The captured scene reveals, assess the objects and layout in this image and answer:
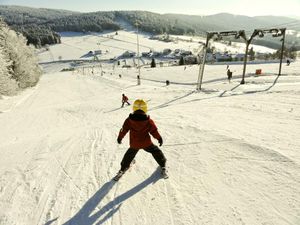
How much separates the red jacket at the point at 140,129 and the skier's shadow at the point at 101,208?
33.2 inches

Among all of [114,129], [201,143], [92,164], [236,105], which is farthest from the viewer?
[236,105]

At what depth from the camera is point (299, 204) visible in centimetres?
393

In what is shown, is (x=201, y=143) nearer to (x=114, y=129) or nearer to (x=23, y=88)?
(x=114, y=129)

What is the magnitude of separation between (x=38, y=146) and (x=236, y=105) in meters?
8.53

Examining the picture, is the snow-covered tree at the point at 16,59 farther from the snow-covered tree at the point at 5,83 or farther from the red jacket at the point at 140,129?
the red jacket at the point at 140,129

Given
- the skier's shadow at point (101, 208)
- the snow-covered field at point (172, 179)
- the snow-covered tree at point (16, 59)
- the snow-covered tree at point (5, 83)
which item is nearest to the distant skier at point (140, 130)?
the skier's shadow at point (101, 208)

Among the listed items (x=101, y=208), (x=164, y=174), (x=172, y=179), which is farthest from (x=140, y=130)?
(x=101, y=208)

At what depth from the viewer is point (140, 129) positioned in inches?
190

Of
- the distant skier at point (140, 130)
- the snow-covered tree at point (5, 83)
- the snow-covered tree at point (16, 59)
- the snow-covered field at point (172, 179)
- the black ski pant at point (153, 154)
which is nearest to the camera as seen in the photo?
the snow-covered field at point (172, 179)

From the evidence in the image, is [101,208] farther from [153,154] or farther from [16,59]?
[16,59]

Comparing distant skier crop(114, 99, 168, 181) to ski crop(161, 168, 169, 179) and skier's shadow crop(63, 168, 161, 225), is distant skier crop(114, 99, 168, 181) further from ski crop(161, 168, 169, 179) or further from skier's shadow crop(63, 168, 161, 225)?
skier's shadow crop(63, 168, 161, 225)

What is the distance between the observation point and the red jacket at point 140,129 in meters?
4.80

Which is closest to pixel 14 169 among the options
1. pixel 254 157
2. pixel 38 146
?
pixel 38 146

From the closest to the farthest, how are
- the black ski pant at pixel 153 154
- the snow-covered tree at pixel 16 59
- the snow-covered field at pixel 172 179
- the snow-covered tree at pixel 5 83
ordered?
1. the snow-covered field at pixel 172 179
2. the black ski pant at pixel 153 154
3. the snow-covered tree at pixel 5 83
4. the snow-covered tree at pixel 16 59
